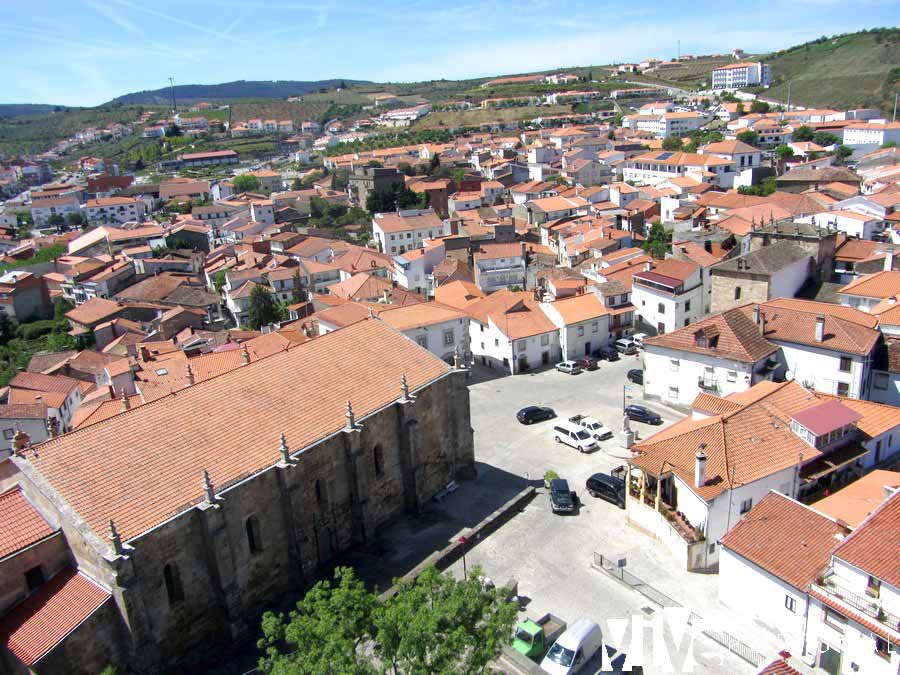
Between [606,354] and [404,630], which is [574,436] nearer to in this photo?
[606,354]

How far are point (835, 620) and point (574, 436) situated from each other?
Result: 18406mm

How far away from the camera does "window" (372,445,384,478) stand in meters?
30.2

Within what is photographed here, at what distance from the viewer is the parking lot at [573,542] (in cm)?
2581

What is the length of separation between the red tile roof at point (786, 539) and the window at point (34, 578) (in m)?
24.5

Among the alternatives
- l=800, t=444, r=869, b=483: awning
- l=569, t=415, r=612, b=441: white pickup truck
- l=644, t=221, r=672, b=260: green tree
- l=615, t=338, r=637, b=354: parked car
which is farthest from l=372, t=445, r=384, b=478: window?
l=644, t=221, r=672, b=260: green tree

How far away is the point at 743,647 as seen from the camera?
77.2 feet

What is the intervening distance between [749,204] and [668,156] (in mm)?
44545

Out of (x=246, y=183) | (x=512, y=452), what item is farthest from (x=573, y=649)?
(x=246, y=183)

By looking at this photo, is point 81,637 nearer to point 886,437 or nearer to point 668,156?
point 886,437

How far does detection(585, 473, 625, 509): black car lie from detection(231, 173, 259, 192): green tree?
473 feet

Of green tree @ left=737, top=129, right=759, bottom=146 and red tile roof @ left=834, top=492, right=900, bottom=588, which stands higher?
green tree @ left=737, top=129, right=759, bottom=146

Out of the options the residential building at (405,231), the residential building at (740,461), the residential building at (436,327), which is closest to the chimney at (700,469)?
the residential building at (740,461)

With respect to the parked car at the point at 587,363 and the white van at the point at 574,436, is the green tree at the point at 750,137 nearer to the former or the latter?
the parked car at the point at 587,363

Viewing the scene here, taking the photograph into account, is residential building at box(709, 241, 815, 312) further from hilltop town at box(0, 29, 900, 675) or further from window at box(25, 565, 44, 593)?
window at box(25, 565, 44, 593)
